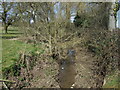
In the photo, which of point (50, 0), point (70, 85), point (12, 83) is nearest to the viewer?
point (12, 83)

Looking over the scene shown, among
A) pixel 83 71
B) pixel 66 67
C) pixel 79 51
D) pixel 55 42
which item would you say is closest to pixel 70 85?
pixel 83 71

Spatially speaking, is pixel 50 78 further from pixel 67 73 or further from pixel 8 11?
pixel 8 11

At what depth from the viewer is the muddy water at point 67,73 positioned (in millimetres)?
3182

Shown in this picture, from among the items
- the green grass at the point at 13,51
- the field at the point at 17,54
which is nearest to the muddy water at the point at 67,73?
the field at the point at 17,54

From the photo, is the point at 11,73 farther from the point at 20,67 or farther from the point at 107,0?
the point at 107,0

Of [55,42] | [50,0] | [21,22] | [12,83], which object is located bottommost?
[12,83]

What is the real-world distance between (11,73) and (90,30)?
3813mm

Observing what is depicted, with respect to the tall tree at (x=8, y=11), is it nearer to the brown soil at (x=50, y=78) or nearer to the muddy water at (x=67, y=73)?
the brown soil at (x=50, y=78)

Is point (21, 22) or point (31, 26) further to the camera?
point (21, 22)

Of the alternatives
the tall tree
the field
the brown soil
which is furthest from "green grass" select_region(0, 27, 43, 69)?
the tall tree

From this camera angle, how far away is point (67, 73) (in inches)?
148

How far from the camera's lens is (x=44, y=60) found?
4160mm

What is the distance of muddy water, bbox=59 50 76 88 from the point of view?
10.4 feet

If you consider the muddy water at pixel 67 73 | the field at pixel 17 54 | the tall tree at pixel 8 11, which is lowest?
the muddy water at pixel 67 73
